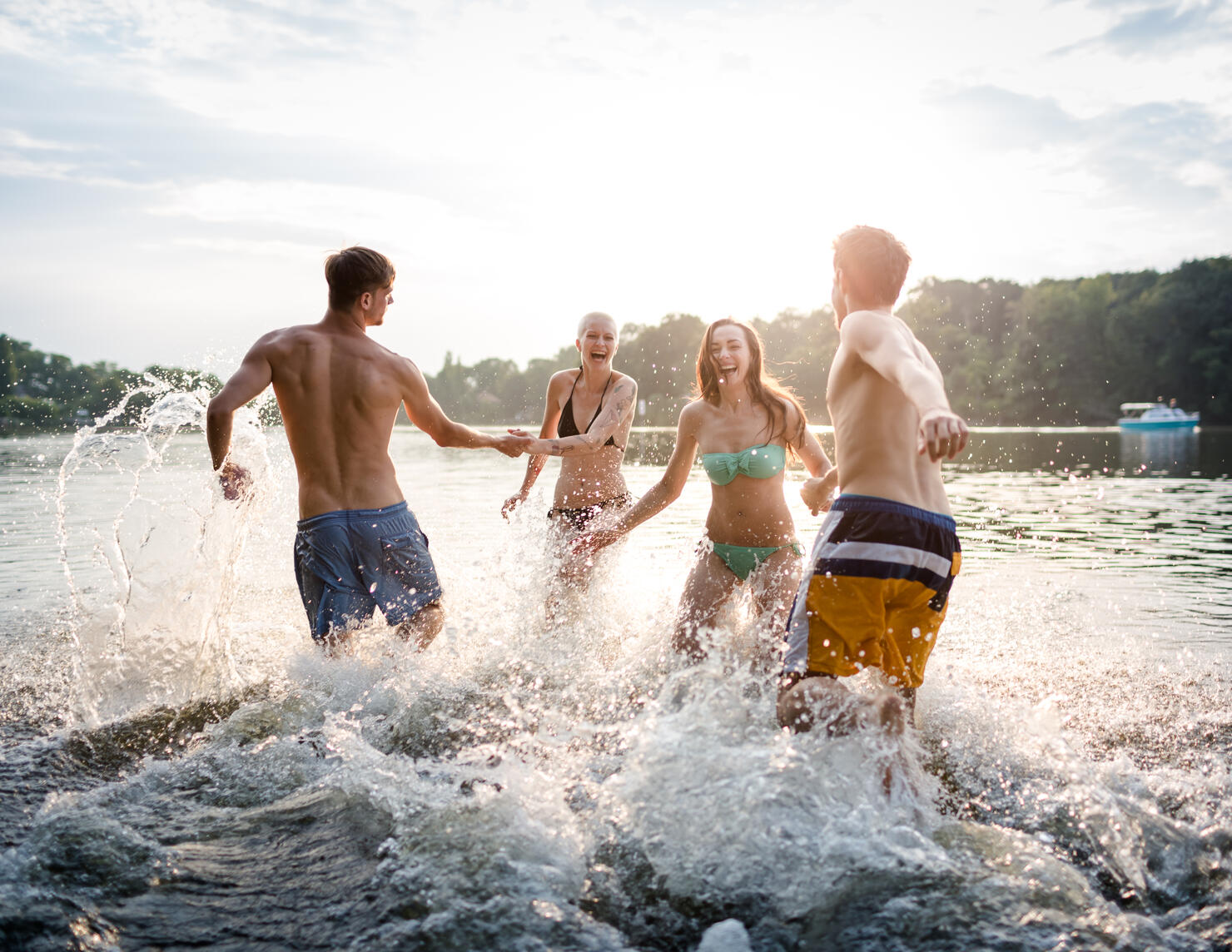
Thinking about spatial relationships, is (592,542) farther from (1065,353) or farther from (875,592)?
(1065,353)

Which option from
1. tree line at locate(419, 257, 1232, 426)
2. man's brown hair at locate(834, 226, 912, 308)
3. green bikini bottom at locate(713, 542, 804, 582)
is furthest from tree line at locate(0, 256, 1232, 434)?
man's brown hair at locate(834, 226, 912, 308)

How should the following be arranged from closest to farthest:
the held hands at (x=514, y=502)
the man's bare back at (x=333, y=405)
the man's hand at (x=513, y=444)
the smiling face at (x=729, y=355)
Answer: the man's bare back at (x=333, y=405) → the smiling face at (x=729, y=355) → the man's hand at (x=513, y=444) → the held hands at (x=514, y=502)

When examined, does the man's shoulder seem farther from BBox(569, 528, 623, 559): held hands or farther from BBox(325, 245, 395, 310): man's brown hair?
BBox(569, 528, 623, 559): held hands

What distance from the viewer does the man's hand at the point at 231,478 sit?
474 centimetres

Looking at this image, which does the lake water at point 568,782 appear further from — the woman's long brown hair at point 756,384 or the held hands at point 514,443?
the woman's long brown hair at point 756,384

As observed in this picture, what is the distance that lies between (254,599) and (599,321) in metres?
4.53

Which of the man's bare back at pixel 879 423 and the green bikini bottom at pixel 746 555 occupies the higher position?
the man's bare back at pixel 879 423

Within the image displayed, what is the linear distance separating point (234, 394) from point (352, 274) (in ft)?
2.81

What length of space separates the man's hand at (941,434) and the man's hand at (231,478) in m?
3.48

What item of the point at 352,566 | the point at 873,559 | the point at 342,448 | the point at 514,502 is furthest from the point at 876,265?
the point at 514,502

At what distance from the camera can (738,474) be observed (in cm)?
555

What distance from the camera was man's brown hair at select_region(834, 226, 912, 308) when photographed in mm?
3537

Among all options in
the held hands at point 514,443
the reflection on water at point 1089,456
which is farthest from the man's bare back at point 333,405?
the reflection on water at point 1089,456

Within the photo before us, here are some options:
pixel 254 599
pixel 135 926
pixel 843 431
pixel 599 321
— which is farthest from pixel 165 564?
pixel 843 431
